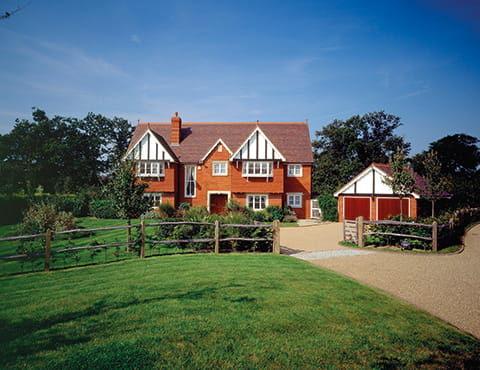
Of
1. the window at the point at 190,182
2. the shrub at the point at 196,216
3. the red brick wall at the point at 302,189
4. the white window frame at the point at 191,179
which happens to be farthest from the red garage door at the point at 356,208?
the window at the point at 190,182

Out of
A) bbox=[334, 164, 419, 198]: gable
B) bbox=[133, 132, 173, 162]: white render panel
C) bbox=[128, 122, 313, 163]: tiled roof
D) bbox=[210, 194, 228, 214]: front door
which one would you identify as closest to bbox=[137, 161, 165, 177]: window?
bbox=[133, 132, 173, 162]: white render panel

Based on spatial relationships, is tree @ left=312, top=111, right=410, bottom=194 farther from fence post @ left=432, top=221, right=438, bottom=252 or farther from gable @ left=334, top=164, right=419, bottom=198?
fence post @ left=432, top=221, right=438, bottom=252

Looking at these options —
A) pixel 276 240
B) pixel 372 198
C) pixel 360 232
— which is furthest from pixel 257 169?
pixel 276 240

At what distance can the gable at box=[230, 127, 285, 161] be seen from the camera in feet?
88.7

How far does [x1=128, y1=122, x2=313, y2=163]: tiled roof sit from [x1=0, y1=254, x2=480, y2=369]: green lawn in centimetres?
2353

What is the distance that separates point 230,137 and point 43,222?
2150cm

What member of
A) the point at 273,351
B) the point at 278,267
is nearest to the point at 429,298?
the point at 278,267

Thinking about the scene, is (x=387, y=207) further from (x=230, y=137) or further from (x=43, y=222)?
(x=43, y=222)

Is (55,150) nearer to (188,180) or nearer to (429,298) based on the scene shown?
(188,180)

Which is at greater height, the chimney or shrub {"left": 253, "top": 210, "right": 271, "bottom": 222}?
the chimney

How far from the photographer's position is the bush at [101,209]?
26630 mm

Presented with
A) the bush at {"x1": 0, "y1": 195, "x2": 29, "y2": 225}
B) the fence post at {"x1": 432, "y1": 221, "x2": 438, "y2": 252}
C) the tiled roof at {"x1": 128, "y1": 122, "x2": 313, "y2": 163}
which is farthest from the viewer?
the tiled roof at {"x1": 128, "y1": 122, "x2": 313, "y2": 163}

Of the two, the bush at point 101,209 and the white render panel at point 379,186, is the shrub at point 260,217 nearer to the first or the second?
the white render panel at point 379,186

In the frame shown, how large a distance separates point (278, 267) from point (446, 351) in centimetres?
517
